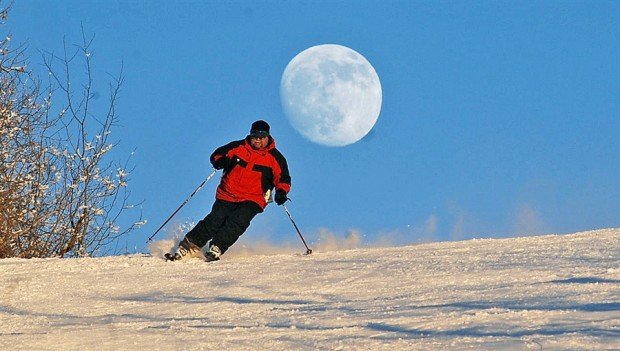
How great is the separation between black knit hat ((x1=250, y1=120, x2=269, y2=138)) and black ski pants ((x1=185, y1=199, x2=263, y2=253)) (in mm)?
750

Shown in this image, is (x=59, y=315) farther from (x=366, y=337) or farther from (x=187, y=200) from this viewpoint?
(x=187, y=200)

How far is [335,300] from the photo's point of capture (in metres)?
6.83

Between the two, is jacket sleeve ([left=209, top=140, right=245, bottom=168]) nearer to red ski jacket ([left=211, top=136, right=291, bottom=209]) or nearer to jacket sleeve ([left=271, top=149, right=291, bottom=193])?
red ski jacket ([left=211, top=136, right=291, bottom=209])

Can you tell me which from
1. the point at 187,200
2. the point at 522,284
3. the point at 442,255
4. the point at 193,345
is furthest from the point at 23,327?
the point at 187,200

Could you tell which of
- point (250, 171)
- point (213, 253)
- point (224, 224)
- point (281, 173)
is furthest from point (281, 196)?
point (213, 253)

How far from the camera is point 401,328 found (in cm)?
529

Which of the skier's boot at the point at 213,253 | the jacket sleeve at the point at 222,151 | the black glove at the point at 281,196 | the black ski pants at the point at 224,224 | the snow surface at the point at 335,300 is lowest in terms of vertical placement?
the snow surface at the point at 335,300

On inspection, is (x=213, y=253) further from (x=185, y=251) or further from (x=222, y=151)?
(x=222, y=151)

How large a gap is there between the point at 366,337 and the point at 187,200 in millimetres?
7015

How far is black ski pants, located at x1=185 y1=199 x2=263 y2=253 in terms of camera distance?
34.4 feet

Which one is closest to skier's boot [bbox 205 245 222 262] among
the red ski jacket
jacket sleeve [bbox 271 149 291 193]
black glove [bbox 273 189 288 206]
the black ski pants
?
the black ski pants

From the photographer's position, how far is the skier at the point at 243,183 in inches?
418

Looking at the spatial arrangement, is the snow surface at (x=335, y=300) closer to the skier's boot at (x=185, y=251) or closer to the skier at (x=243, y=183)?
the skier's boot at (x=185, y=251)

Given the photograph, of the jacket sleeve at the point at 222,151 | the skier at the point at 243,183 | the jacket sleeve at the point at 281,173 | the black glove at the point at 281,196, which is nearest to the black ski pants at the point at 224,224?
the skier at the point at 243,183
